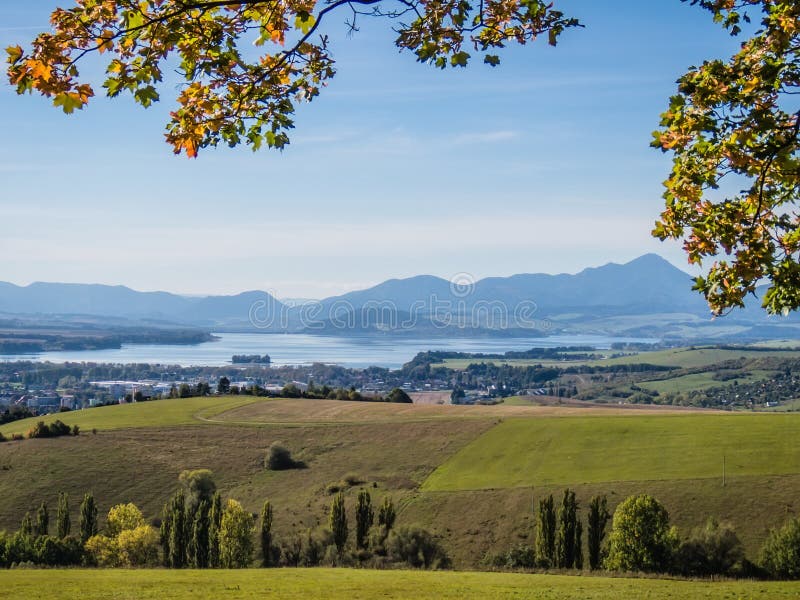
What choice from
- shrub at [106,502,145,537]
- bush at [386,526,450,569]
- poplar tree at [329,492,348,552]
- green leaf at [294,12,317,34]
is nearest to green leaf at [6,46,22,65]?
green leaf at [294,12,317,34]

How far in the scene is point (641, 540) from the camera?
38031 mm

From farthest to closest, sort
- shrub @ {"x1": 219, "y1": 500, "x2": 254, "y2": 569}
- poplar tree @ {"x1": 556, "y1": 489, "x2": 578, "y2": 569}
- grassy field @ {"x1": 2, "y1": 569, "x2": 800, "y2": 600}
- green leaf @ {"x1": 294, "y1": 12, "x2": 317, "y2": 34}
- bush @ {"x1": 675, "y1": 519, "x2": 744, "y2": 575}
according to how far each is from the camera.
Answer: poplar tree @ {"x1": 556, "y1": 489, "x2": 578, "y2": 569}, shrub @ {"x1": 219, "y1": 500, "x2": 254, "y2": 569}, bush @ {"x1": 675, "y1": 519, "x2": 744, "y2": 575}, grassy field @ {"x1": 2, "y1": 569, "x2": 800, "y2": 600}, green leaf @ {"x1": 294, "y1": 12, "x2": 317, "y2": 34}

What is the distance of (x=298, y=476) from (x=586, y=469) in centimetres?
2298

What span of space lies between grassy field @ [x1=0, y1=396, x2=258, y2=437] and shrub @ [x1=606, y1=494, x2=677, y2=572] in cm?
5365

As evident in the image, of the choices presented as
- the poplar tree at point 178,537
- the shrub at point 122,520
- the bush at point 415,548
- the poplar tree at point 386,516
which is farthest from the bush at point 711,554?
the shrub at point 122,520

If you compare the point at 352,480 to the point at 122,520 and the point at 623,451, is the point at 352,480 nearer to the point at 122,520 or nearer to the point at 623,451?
the point at 122,520

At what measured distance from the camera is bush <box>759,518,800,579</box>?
3550cm

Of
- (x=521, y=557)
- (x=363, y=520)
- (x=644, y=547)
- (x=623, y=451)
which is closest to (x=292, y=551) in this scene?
(x=363, y=520)

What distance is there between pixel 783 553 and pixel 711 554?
11.6 feet

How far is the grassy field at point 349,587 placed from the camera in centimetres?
1862

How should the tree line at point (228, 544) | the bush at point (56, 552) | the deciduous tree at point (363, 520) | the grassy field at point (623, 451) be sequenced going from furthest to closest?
the grassy field at point (623, 451) → the deciduous tree at point (363, 520) → the tree line at point (228, 544) → the bush at point (56, 552)

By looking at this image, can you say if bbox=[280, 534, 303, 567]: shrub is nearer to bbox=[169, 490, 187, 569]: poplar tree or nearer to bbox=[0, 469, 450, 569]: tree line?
bbox=[0, 469, 450, 569]: tree line

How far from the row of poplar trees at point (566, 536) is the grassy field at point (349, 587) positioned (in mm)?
15542

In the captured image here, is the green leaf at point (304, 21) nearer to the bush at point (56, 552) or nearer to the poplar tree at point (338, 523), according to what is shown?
the bush at point (56, 552)
